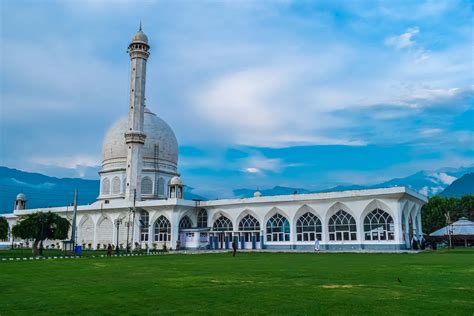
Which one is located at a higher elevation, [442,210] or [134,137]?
[134,137]

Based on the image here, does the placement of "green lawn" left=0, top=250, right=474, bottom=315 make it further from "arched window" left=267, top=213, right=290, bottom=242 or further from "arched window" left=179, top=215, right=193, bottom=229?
"arched window" left=179, top=215, right=193, bottom=229

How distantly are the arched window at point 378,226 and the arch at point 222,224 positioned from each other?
13399 millimetres

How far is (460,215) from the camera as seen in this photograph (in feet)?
171

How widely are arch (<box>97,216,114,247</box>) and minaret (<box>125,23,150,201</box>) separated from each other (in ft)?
15.8

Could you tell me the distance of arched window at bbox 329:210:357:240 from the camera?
3493 centimetres

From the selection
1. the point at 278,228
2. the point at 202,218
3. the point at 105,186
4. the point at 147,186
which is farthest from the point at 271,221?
the point at 105,186

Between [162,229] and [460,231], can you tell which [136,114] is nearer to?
[162,229]

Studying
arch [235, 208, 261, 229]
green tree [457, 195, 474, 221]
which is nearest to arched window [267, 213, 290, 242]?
arch [235, 208, 261, 229]

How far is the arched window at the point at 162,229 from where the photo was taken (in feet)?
138

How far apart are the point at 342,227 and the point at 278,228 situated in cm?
596

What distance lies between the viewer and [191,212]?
4331 cm

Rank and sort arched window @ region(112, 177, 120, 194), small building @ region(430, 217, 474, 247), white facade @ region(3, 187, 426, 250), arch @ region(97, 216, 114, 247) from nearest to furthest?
white facade @ region(3, 187, 426, 250), small building @ region(430, 217, 474, 247), arch @ region(97, 216, 114, 247), arched window @ region(112, 177, 120, 194)

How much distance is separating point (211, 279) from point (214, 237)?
1186 inches

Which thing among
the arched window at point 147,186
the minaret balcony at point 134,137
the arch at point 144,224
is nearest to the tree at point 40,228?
the arch at point 144,224
